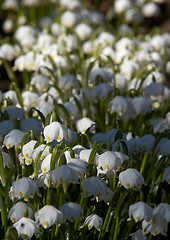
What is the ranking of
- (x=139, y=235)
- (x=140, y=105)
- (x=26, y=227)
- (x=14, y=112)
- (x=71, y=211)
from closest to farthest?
(x=26, y=227), (x=71, y=211), (x=139, y=235), (x=14, y=112), (x=140, y=105)

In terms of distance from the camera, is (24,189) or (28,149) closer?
(24,189)

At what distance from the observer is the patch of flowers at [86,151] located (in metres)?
2.65

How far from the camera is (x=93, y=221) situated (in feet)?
8.89

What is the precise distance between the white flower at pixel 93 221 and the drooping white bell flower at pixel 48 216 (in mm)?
194

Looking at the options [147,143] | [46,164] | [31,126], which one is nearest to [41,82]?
[31,126]

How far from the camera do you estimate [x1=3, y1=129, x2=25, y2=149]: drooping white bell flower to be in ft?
9.69

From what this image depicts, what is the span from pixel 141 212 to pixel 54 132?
55 cm

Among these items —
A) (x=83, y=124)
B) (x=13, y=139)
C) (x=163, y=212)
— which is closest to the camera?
(x=163, y=212)

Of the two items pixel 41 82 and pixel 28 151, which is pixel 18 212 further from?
pixel 41 82

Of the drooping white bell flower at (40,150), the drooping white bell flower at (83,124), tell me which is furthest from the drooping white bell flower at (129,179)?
the drooping white bell flower at (83,124)

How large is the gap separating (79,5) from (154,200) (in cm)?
404

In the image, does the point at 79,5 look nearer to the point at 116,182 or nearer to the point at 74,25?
the point at 74,25

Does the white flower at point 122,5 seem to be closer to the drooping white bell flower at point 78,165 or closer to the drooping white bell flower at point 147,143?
the drooping white bell flower at point 147,143

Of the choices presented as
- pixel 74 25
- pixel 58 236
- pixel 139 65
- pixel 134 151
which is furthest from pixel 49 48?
Answer: pixel 58 236
